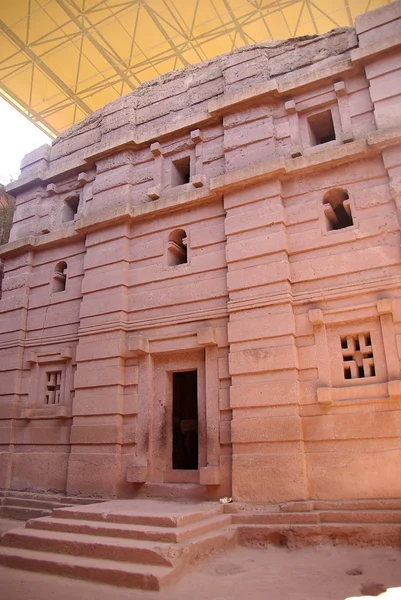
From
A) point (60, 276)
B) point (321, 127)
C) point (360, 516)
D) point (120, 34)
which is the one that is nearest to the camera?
point (360, 516)

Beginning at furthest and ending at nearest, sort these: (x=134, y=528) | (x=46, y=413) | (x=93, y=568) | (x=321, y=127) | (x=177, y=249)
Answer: (x=46, y=413)
(x=177, y=249)
(x=321, y=127)
(x=134, y=528)
(x=93, y=568)

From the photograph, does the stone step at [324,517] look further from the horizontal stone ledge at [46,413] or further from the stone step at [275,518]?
the horizontal stone ledge at [46,413]

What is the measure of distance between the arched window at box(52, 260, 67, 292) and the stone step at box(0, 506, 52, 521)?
218 inches

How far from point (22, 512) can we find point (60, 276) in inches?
237

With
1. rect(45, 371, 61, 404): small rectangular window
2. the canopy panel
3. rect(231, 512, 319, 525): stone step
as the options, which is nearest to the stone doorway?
rect(231, 512, 319, 525): stone step

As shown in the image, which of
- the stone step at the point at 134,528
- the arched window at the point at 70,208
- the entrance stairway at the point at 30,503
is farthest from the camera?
the arched window at the point at 70,208

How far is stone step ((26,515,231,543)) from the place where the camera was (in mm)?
6512

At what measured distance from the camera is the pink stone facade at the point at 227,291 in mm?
8336

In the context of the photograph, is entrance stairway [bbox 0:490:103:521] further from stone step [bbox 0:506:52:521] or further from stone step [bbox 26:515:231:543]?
stone step [bbox 26:515:231:543]

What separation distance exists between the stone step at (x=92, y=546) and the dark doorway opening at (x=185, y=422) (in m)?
4.94

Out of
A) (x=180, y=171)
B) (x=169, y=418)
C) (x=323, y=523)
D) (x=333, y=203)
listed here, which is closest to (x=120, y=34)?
(x=180, y=171)

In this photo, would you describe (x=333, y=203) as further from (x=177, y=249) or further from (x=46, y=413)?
(x=46, y=413)

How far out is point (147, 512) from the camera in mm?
7344

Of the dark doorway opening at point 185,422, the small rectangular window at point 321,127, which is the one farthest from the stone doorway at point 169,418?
the small rectangular window at point 321,127
